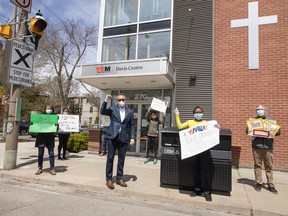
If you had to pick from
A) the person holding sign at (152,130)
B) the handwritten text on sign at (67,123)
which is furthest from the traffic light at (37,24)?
the person holding sign at (152,130)

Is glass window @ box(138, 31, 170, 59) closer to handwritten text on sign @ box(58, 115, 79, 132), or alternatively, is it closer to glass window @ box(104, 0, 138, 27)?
glass window @ box(104, 0, 138, 27)

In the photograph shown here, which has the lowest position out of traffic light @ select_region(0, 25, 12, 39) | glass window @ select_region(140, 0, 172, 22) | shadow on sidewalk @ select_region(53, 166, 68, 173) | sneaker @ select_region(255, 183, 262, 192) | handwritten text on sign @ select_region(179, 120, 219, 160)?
shadow on sidewalk @ select_region(53, 166, 68, 173)

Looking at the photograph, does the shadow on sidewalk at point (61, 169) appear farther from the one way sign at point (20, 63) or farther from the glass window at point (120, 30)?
the glass window at point (120, 30)

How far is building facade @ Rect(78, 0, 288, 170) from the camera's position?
27.3 feet

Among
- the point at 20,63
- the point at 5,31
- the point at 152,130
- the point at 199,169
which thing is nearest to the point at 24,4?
the point at 5,31

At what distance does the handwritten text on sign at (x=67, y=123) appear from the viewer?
8.93 meters

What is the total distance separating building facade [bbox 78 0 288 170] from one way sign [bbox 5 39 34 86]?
2510mm

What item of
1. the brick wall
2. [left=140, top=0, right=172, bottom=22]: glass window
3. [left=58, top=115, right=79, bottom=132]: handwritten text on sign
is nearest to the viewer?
the brick wall

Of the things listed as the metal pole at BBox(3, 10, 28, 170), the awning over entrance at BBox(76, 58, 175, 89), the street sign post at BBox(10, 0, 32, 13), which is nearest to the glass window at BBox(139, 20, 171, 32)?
the awning over entrance at BBox(76, 58, 175, 89)

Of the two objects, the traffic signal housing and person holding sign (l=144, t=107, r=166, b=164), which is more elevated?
the traffic signal housing

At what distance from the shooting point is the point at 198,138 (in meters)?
4.91

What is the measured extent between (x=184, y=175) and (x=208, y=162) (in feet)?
2.18

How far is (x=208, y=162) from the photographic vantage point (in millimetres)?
4863

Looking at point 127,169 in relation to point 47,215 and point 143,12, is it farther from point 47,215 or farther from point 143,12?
point 143,12
